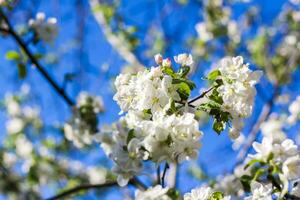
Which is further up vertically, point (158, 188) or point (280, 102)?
point (280, 102)

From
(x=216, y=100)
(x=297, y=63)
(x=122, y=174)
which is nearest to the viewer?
(x=216, y=100)

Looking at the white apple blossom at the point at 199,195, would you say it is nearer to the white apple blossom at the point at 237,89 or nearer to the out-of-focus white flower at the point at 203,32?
the white apple blossom at the point at 237,89

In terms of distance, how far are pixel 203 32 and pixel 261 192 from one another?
15.0ft

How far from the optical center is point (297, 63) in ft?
20.5

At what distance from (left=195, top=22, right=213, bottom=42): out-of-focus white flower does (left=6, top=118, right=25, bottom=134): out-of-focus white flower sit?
2806mm

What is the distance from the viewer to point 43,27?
411 cm

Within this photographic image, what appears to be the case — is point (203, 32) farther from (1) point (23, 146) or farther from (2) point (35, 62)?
(2) point (35, 62)

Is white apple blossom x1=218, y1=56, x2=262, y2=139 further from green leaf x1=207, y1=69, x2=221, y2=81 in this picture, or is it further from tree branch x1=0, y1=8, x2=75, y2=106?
tree branch x1=0, y1=8, x2=75, y2=106

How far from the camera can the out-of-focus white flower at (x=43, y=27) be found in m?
4.07

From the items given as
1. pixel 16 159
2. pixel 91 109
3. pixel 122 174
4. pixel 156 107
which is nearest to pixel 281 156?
pixel 156 107

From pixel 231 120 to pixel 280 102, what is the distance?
193 inches

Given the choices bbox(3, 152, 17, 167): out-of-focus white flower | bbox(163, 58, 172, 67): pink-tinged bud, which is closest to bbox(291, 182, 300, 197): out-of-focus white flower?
bbox(163, 58, 172, 67): pink-tinged bud

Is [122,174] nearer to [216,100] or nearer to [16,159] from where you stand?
[216,100]

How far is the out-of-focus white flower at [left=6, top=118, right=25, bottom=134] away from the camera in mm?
Result: 7294
